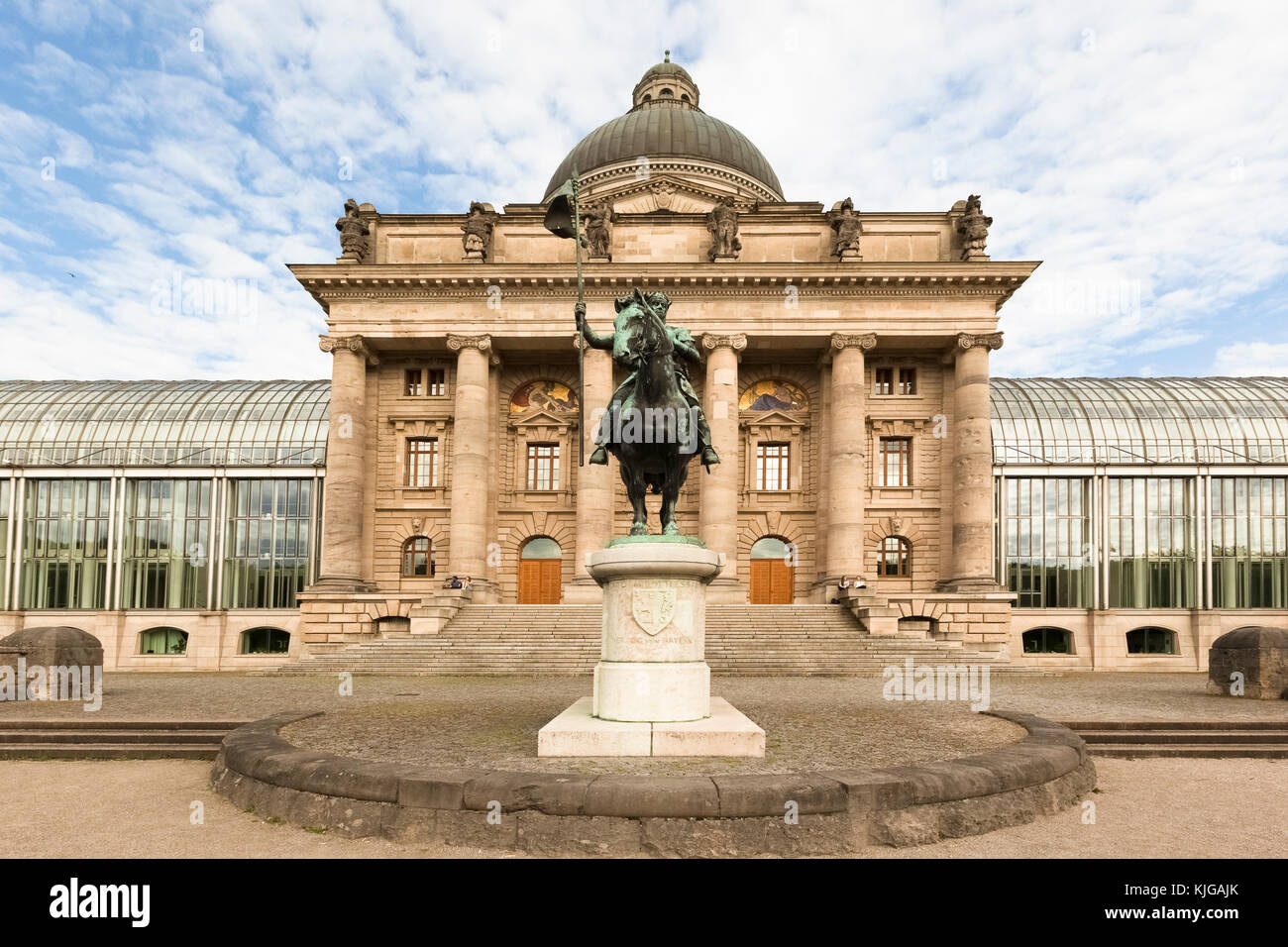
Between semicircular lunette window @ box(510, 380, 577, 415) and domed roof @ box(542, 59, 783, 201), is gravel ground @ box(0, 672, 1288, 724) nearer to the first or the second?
semicircular lunette window @ box(510, 380, 577, 415)

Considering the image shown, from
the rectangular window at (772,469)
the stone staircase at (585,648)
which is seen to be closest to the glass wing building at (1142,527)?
the rectangular window at (772,469)

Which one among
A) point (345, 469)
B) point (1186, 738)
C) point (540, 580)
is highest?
point (345, 469)

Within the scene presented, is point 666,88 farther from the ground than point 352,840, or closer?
farther from the ground

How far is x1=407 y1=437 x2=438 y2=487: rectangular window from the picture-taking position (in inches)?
1607

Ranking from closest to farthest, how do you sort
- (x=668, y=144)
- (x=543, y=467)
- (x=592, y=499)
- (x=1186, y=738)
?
(x=1186, y=738) → (x=592, y=499) → (x=543, y=467) → (x=668, y=144)

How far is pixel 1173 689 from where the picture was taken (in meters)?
23.6

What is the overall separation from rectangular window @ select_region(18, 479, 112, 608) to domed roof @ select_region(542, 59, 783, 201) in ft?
101

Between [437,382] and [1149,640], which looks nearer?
[1149,640]

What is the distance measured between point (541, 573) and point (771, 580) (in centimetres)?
1080

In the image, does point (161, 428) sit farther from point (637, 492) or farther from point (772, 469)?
point (637, 492)

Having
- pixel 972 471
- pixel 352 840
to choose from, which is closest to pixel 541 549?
pixel 972 471

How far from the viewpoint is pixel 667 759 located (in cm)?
959
